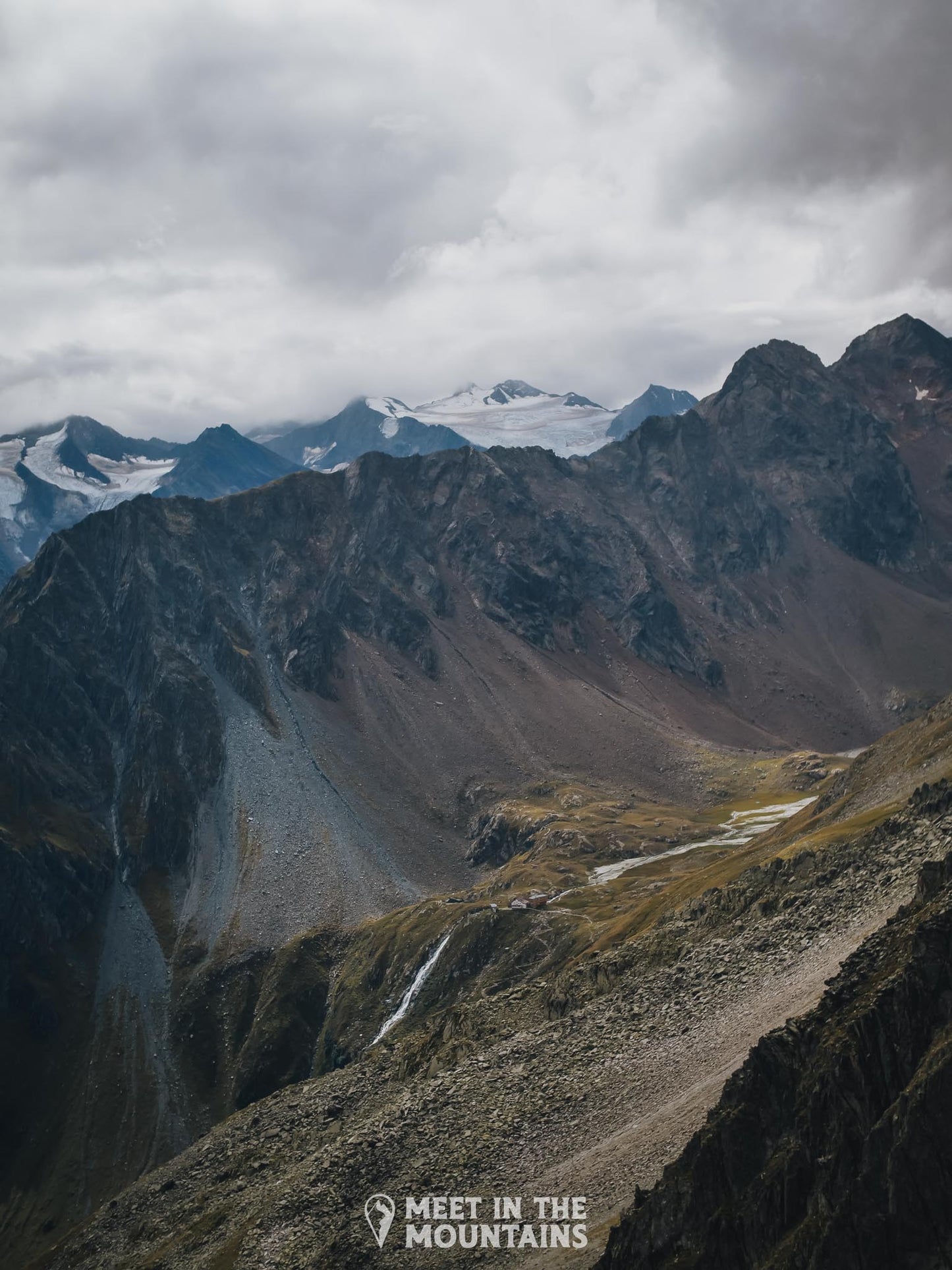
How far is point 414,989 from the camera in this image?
19300cm

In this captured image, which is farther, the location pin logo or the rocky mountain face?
the location pin logo

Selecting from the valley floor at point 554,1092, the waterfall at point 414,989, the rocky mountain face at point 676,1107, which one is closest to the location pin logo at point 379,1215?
the valley floor at point 554,1092

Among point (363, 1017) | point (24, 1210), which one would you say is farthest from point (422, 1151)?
point (24, 1210)

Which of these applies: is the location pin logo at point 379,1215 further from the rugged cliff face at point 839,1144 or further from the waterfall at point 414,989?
the waterfall at point 414,989

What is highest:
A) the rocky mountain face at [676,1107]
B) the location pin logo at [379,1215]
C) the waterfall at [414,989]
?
the rocky mountain face at [676,1107]

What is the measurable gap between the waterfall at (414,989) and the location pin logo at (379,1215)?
4734 inches

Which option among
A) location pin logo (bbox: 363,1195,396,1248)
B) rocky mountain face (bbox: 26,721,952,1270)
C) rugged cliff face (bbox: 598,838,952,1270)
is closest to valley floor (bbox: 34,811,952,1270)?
rocky mountain face (bbox: 26,721,952,1270)

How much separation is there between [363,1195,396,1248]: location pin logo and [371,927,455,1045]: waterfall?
120m

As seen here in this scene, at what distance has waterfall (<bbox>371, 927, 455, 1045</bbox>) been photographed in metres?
190

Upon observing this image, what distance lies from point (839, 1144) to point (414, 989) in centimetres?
15450

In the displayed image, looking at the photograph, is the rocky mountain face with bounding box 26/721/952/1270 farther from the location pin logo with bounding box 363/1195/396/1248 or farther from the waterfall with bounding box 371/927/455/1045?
the waterfall with bounding box 371/927/455/1045

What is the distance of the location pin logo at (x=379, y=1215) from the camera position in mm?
69188

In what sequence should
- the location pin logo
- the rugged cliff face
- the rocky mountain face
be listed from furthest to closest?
1. the location pin logo
2. the rocky mountain face
3. the rugged cliff face

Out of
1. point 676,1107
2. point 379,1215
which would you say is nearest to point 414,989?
point 379,1215
